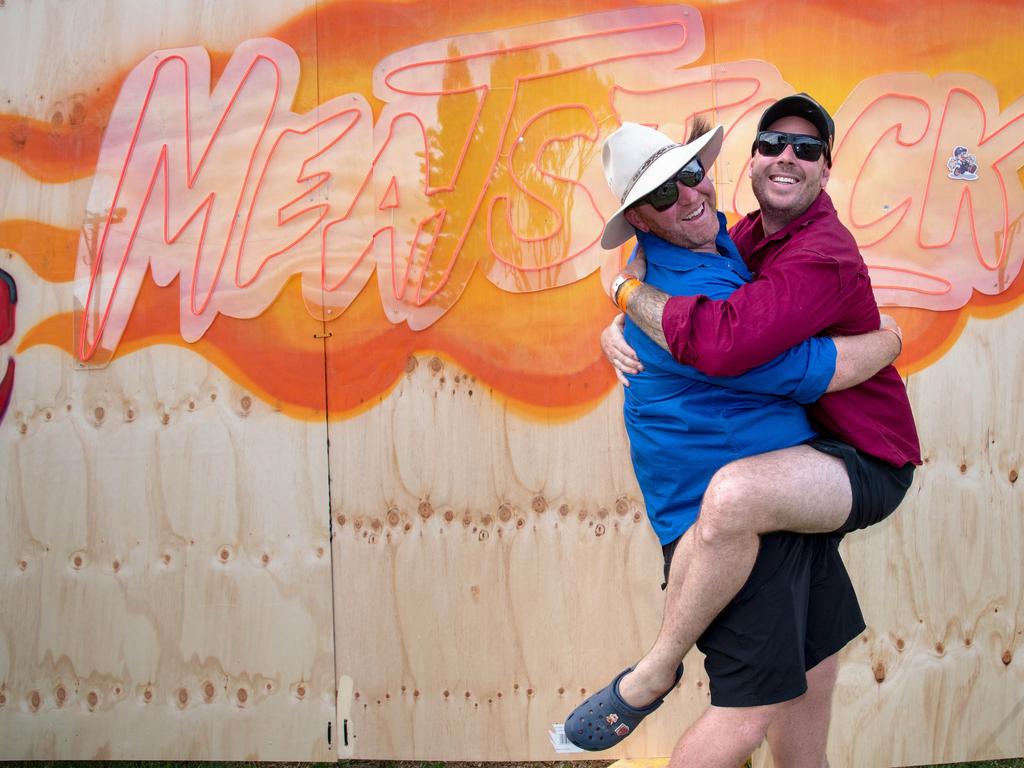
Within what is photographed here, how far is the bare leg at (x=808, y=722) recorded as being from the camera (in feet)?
9.12

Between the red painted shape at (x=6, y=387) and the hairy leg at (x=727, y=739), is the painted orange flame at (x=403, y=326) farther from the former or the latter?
the hairy leg at (x=727, y=739)

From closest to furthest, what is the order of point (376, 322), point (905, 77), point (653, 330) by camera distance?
point (653, 330), point (905, 77), point (376, 322)

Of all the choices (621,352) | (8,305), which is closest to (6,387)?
(8,305)

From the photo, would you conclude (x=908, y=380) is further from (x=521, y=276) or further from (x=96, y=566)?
(x=96, y=566)

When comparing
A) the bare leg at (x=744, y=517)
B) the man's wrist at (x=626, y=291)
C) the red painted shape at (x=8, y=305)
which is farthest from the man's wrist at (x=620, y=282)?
the red painted shape at (x=8, y=305)

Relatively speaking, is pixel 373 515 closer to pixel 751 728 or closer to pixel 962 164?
pixel 751 728

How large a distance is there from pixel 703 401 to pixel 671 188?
0.51 meters

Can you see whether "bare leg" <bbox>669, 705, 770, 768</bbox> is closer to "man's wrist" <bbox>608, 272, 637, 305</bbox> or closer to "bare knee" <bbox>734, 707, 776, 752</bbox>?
"bare knee" <bbox>734, 707, 776, 752</bbox>

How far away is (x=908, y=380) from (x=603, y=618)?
1312 millimetres

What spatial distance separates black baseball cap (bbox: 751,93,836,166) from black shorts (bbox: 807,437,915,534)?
714 mm

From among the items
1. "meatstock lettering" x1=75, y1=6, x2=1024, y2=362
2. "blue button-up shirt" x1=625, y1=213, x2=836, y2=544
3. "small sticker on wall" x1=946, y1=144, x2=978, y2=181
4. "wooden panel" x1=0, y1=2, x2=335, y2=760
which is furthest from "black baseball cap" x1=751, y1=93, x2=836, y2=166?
"wooden panel" x1=0, y1=2, x2=335, y2=760

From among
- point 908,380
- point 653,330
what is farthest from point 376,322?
point 908,380

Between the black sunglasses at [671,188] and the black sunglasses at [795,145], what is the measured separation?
213mm

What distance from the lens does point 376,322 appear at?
3783 millimetres
